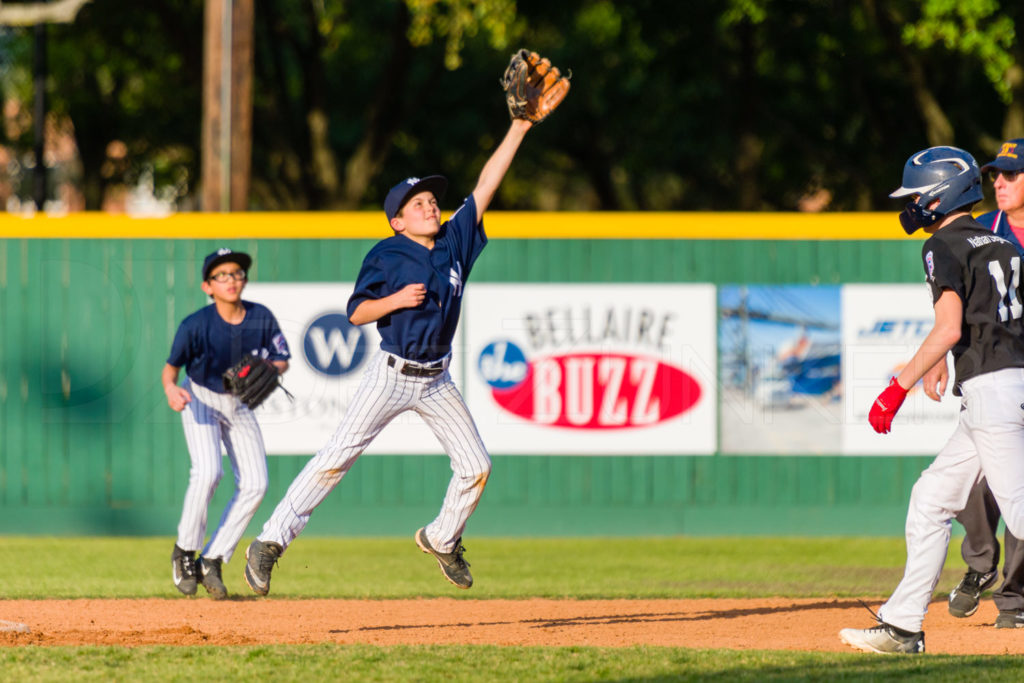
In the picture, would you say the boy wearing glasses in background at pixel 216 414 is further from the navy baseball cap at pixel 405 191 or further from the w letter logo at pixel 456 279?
the w letter logo at pixel 456 279

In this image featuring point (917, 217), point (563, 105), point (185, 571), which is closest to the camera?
point (917, 217)

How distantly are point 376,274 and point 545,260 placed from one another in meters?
4.94

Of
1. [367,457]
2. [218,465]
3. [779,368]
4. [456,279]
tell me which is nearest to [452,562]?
[456,279]

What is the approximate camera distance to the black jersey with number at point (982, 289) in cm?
564

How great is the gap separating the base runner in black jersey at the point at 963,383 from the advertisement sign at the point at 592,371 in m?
5.30

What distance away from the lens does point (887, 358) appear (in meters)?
11.0

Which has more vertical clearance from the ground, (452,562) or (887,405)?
(887,405)

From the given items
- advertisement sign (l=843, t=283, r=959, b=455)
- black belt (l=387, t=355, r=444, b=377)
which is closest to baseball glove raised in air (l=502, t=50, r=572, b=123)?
black belt (l=387, t=355, r=444, b=377)

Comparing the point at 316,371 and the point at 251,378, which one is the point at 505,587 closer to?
the point at 251,378

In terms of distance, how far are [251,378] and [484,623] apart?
1957 millimetres

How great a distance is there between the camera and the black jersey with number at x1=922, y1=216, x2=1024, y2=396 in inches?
222

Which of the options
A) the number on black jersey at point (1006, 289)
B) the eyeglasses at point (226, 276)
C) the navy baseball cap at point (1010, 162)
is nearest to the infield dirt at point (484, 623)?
the number on black jersey at point (1006, 289)

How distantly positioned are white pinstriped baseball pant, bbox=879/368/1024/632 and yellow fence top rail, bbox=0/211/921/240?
18.2ft

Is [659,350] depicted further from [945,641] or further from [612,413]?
[945,641]
